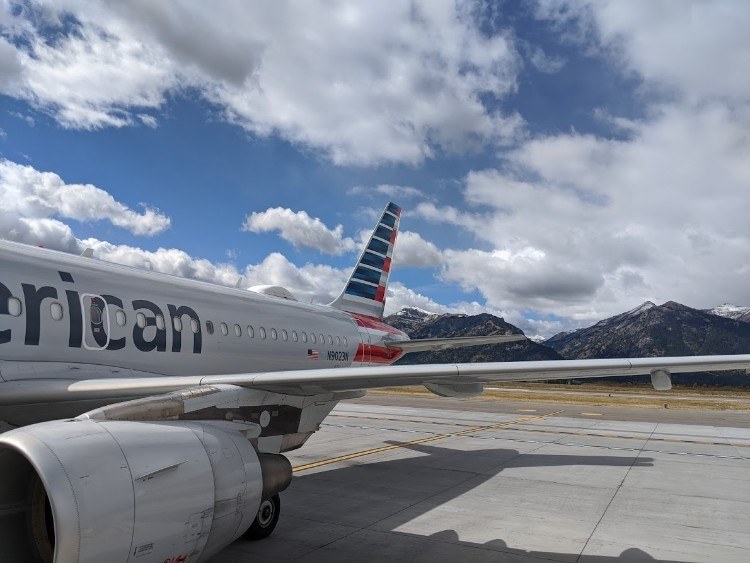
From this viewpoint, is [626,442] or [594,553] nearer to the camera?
[594,553]

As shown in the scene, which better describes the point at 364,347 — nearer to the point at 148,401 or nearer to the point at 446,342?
the point at 446,342

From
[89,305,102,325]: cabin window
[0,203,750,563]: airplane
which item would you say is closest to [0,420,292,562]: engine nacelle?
[0,203,750,563]: airplane

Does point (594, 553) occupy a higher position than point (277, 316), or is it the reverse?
point (277, 316)

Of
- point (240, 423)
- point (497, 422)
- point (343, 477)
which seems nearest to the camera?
point (240, 423)

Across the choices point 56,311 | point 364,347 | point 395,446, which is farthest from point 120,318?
point 395,446

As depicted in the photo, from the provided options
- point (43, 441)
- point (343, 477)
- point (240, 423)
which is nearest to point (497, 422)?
point (343, 477)

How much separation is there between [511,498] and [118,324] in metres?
7.77

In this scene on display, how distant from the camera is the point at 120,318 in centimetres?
887

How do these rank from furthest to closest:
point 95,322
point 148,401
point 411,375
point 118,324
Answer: point 118,324 < point 95,322 < point 411,375 < point 148,401

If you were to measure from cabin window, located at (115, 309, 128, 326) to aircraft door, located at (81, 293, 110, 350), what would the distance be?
16 cm

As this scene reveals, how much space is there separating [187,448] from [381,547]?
341 centimetres

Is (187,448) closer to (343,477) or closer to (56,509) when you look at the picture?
(56,509)

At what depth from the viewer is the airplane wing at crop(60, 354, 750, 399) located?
23.1 feet

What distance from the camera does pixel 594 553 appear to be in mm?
7516
